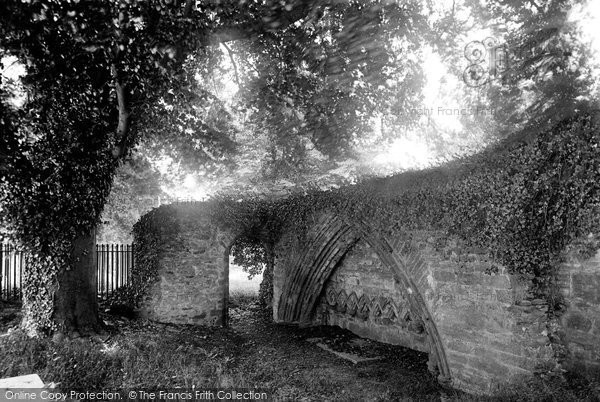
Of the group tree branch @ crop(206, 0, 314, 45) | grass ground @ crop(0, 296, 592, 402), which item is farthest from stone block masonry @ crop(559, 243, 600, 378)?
tree branch @ crop(206, 0, 314, 45)

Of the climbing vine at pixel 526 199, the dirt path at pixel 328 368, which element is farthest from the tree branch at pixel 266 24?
the dirt path at pixel 328 368

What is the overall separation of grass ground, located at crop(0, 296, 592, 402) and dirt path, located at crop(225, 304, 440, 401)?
1 centimetres

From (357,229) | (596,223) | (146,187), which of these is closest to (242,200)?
(357,229)

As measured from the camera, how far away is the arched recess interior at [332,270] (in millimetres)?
6727

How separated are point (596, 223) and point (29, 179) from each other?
7.57 meters

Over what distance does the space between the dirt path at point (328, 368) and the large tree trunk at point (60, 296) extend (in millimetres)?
2708

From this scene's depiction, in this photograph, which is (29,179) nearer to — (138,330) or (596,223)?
(138,330)

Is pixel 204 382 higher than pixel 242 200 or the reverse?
the reverse

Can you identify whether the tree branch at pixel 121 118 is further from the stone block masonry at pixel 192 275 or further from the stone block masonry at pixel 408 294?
the stone block masonry at pixel 408 294

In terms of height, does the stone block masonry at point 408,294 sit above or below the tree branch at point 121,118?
below

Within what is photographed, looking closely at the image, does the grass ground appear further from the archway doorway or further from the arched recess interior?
the archway doorway

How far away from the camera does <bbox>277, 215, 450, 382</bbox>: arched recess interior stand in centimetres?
673

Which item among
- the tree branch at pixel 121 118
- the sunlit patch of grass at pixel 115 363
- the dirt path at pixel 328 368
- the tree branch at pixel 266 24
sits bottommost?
the dirt path at pixel 328 368

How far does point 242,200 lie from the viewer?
1118 centimetres
